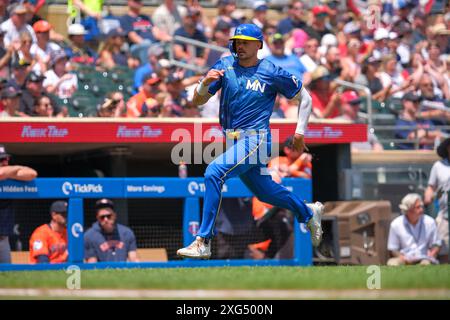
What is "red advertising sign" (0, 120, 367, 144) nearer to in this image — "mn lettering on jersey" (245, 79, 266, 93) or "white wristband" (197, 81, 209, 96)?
"mn lettering on jersey" (245, 79, 266, 93)

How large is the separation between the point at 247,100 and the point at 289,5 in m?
10.2

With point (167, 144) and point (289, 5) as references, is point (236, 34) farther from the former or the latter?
point (289, 5)

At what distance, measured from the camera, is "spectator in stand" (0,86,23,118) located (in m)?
13.4

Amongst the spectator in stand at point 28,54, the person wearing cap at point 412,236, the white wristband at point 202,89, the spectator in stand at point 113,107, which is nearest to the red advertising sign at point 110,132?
the spectator in stand at point 113,107

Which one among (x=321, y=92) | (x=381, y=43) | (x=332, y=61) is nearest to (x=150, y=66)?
(x=321, y=92)

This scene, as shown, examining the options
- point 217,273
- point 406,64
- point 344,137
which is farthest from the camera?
point 406,64

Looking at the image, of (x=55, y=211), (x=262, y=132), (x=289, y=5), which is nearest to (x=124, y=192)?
(x=55, y=211)

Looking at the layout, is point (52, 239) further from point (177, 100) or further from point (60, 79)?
point (177, 100)

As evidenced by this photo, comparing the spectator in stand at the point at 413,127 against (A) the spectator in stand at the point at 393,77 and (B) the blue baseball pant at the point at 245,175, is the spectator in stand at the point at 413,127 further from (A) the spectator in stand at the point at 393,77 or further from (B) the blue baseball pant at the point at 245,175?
(B) the blue baseball pant at the point at 245,175

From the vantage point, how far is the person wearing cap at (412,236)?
13156 millimetres

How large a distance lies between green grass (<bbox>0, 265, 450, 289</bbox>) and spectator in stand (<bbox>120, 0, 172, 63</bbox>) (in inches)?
294

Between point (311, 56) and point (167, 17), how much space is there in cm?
253

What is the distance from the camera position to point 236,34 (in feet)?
31.6

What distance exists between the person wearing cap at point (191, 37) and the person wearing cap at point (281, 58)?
1.40 metres
